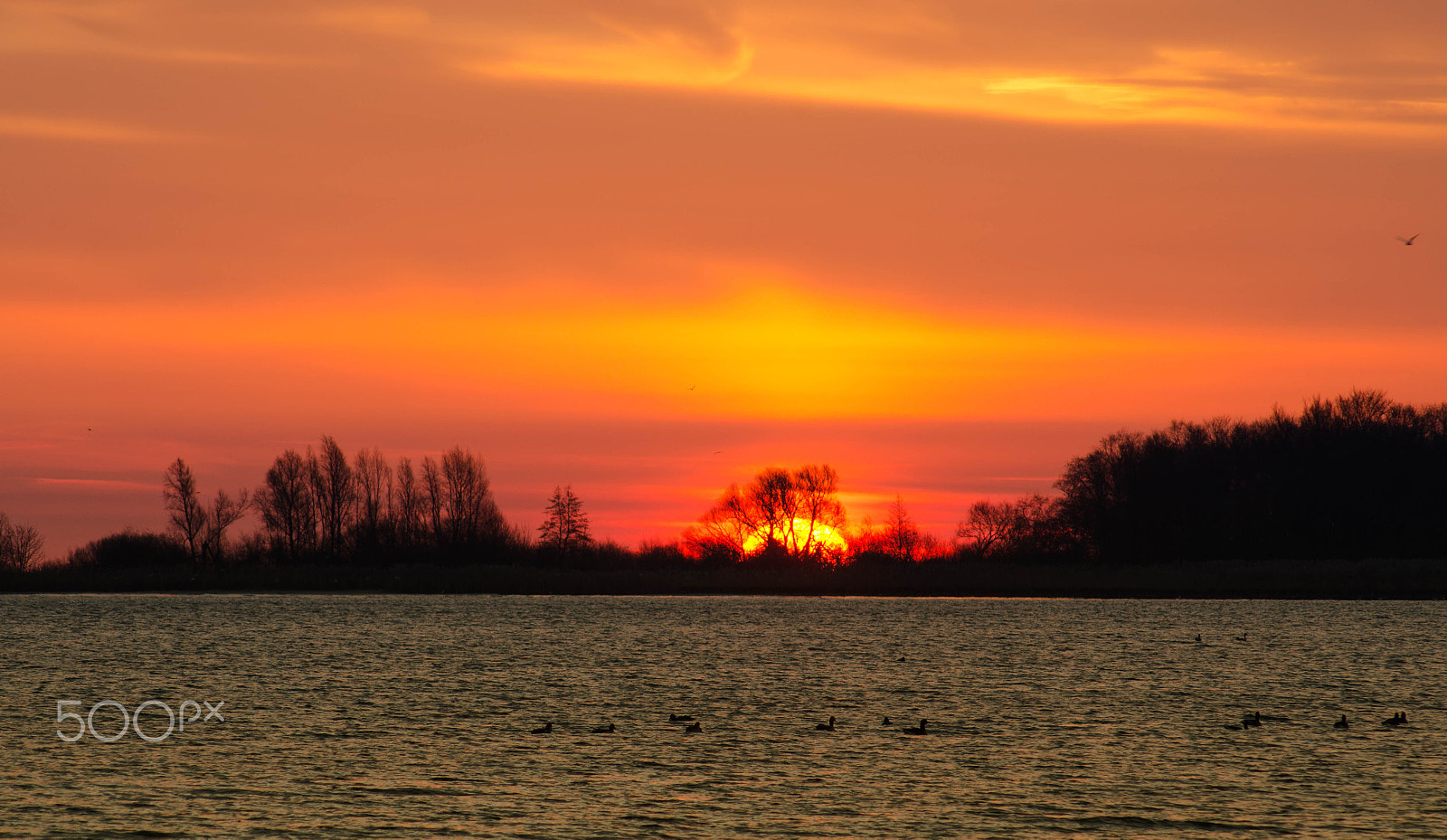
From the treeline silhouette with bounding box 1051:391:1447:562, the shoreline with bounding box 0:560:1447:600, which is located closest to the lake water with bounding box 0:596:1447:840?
the shoreline with bounding box 0:560:1447:600

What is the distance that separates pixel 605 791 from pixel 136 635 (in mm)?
67903

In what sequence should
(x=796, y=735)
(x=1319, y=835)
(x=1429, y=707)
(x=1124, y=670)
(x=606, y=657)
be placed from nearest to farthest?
(x=1319, y=835)
(x=796, y=735)
(x=1429, y=707)
(x=1124, y=670)
(x=606, y=657)

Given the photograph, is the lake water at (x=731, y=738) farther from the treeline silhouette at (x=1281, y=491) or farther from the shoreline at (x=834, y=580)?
the treeline silhouette at (x=1281, y=491)

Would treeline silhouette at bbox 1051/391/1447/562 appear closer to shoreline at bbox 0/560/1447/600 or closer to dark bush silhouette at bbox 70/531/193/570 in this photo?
shoreline at bbox 0/560/1447/600

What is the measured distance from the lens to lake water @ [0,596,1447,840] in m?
28.7

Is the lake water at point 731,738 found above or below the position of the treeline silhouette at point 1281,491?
below

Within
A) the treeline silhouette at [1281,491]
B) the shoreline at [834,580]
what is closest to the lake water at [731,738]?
the shoreline at [834,580]

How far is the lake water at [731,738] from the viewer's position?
2870cm

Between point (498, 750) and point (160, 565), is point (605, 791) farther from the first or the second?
point (160, 565)

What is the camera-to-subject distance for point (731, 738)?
4041 centimetres

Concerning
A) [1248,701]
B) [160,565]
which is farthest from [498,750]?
[160,565]

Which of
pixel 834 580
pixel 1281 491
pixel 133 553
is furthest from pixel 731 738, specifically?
pixel 133 553

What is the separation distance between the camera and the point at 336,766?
34938 mm

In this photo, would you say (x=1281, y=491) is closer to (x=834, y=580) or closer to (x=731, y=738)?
(x=834, y=580)
